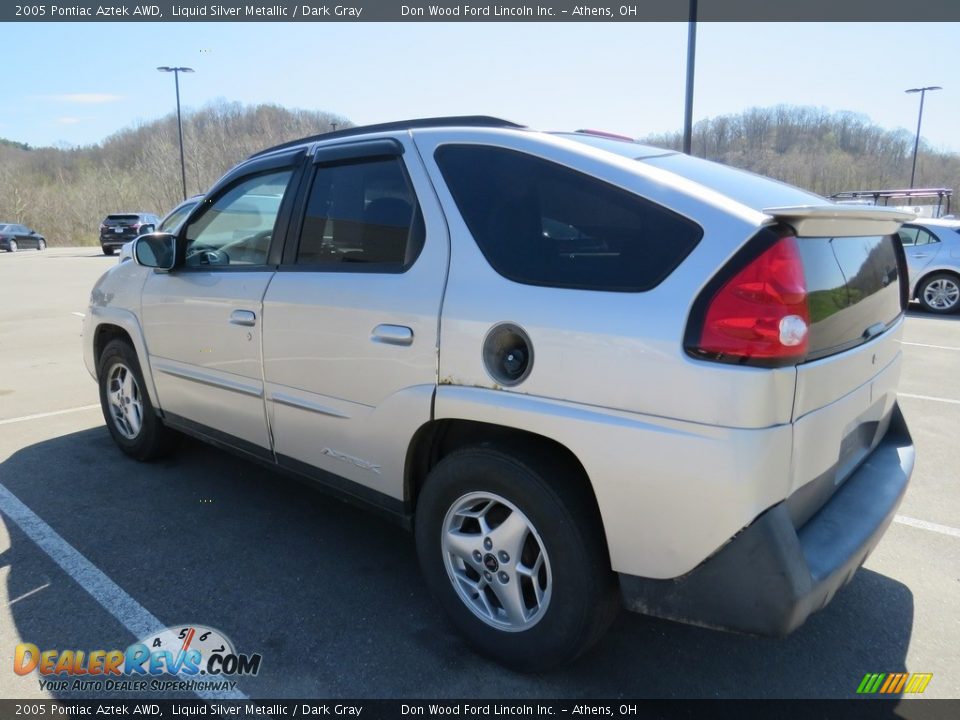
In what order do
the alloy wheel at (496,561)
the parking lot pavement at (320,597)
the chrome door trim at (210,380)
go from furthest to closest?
the chrome door trim at (210,380)
the parking lot pavement at (320,597)
the alloy wheel at (496,561)

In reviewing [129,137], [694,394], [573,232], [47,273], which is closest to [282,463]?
[573,232]

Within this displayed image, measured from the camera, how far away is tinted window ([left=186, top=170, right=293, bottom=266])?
11.2 ft

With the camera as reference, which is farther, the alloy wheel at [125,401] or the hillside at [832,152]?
the hillside at [832,152]

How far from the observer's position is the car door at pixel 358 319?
8.46ft

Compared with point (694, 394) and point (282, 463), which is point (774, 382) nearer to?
point (694, 394)

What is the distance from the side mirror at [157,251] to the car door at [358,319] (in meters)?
1.01

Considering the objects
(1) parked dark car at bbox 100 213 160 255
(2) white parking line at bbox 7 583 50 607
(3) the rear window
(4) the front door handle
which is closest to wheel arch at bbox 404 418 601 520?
(3) the rear window

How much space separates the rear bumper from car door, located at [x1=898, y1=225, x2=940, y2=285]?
11.6 metres

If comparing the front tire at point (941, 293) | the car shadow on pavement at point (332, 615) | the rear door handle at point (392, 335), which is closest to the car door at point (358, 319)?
the rear door handle at point (392, 335)

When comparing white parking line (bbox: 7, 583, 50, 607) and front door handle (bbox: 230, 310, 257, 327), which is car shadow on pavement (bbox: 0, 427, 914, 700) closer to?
white parking line (bbox: 7, 583, 50, 607)

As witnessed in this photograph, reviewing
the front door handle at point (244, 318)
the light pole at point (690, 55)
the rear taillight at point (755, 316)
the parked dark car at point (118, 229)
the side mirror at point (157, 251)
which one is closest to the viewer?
the rear taillight at point (755, 316)

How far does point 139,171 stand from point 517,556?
3203 inches

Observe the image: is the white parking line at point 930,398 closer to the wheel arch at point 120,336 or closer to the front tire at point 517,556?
the front tire at point 517,556

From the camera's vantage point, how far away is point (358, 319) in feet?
9.02
